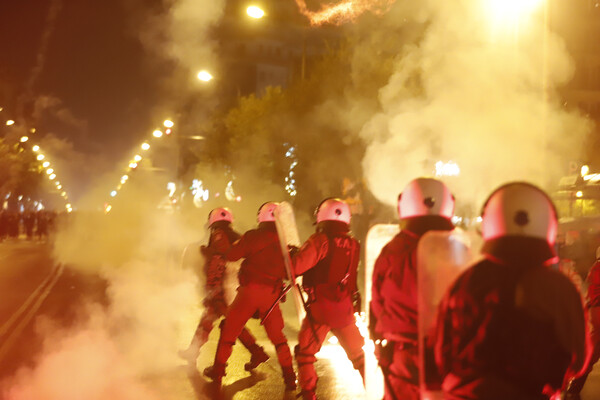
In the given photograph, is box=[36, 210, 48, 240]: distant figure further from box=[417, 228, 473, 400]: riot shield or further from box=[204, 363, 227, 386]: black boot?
box=[417, 228, 473, 400]: riot shield

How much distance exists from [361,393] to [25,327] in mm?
5759

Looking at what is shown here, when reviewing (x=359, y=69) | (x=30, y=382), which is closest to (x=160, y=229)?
(x=359, y=69)

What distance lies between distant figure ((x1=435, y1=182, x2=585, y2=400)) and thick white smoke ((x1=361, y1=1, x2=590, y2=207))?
6.60 metres

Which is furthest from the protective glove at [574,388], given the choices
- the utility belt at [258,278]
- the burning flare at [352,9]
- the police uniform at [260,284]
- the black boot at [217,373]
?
the burning flare at [352,9]

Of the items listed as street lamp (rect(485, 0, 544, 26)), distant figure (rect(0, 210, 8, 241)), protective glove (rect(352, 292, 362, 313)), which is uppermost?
street lamp (rect(485, 0, 544, 26))

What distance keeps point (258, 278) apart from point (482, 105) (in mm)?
4986

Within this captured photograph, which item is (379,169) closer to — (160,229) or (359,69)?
(359,69)

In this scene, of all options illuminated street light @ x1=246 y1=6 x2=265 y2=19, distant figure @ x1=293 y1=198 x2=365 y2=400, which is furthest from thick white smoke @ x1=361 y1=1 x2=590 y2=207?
distant figure @ x1=293 y1=198 x2=365 y2=400

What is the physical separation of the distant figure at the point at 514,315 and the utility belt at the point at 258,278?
3.45m

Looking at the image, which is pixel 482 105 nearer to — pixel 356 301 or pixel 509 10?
pixel 509 10

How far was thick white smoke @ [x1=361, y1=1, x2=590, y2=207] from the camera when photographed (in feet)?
30.4

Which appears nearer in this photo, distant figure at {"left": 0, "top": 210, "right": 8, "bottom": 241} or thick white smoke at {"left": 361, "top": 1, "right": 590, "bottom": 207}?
thick white smoke at {"left": 361, "top": 1, "right": 590, "bottom": 207}

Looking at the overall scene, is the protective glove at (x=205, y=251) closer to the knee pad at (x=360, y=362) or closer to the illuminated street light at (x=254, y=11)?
the knee pad at (x=360, y=362)

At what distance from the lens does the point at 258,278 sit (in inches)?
231
